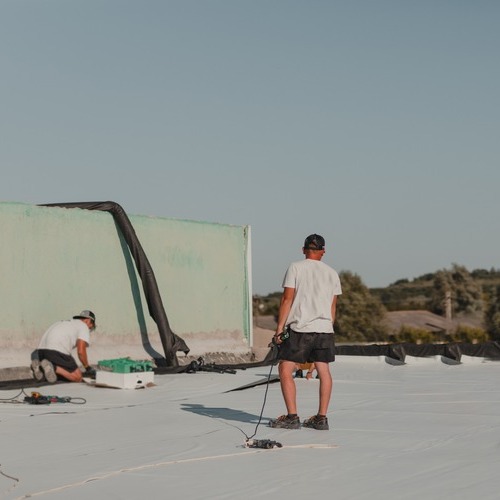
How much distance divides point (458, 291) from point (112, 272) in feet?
202

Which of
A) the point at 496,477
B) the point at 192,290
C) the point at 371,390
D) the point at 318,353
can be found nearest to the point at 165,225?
the point at 192,290

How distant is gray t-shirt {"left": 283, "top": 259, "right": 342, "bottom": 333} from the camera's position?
8.63 meters

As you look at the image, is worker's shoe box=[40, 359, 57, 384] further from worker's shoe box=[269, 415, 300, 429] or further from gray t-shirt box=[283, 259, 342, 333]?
gray t-shirt box=[283, 259, 342, 333]

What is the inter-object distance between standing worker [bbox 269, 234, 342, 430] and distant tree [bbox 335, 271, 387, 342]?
53744mm

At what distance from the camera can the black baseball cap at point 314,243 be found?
879cm

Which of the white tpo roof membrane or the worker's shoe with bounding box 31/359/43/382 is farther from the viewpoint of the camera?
the worker's shoe with bounding box 31/359/43/382

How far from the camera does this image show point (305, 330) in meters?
8.65

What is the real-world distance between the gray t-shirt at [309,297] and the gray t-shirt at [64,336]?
5.82 m

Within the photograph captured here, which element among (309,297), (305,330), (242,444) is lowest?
(242,444)

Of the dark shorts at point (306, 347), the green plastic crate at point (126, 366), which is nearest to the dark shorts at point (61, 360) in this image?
the green plastic crate at point (126, 366)

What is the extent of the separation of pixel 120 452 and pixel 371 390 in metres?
5.78

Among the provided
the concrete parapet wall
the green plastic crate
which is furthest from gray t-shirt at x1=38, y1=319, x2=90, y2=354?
the concrete parapet wall

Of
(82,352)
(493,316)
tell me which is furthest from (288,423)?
(493,316)

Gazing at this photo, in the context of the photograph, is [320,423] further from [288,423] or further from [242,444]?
[242,444]
